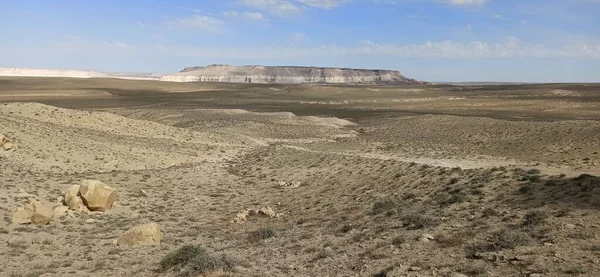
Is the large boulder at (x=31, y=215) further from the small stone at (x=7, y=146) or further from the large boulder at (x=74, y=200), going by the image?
the small stone at (x=7, y=146)

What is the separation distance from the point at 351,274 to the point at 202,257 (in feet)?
9.53

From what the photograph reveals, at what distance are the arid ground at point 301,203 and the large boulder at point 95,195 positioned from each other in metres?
0.27

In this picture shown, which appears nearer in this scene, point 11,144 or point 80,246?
point 80,246

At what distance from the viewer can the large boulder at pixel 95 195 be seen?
1541cm

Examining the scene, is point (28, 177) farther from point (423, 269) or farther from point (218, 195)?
point (423, 269)

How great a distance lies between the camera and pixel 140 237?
40.0 ft

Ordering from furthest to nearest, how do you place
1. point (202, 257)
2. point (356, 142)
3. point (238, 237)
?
point (356, 142)
point (238, 237)
point (202, 257)

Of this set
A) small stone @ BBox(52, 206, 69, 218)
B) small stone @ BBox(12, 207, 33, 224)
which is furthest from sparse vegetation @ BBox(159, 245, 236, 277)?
small stone @ BBox(52, 206, 69, 218)

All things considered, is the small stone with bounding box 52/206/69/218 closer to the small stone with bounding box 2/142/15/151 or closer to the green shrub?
the small stone with bounding box 2/142/15/151

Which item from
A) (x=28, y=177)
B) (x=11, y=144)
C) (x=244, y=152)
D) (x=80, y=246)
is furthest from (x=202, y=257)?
(x=244, y=152)

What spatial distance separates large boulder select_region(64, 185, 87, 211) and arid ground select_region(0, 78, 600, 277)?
46 cm

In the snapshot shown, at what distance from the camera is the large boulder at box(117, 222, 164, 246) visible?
12.1m

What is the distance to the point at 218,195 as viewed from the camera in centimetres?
1922

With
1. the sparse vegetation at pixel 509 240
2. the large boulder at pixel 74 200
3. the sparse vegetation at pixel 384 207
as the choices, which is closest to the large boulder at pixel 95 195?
the large boulder at pixel 74 200
